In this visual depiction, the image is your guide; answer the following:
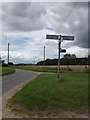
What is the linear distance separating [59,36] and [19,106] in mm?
11097

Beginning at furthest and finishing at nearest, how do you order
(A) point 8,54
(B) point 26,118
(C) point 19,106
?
(A) point 8,54, (C) point 19,106, (B) point 26,118

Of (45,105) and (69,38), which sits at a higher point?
(69,38)

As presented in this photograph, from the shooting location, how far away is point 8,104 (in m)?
9.83

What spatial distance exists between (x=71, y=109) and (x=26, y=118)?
73.0 inches

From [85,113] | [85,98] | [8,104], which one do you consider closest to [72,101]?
[85,98]

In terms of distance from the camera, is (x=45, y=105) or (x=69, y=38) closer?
(x=45, y=105)

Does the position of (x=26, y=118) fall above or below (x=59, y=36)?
below

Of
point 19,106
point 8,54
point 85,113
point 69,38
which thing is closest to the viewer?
point 85,113

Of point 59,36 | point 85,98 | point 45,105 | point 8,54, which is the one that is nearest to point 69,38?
point 59,36

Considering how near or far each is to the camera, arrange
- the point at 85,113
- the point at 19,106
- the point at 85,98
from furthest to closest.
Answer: the point at 85,98
the point at 19,106
the point at 85,113

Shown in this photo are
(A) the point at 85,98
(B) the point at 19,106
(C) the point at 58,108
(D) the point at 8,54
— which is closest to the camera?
(C) the point at 58,108

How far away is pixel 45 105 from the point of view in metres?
9.08

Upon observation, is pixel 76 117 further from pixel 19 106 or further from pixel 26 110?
pixel 19 106

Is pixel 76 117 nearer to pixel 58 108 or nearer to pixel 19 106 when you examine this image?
pixel 58 108
